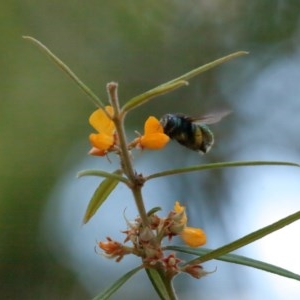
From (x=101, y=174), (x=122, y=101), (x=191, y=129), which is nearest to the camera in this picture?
(x=101, y=174)

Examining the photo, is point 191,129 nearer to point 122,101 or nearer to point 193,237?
point 193,237

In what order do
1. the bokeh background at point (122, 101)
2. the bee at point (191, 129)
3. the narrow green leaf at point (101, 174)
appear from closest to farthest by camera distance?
1. the narrow green leaf at point (101, 174)
2. the bee at point (191, 129)
3. the bokeh background at point (122, 101)

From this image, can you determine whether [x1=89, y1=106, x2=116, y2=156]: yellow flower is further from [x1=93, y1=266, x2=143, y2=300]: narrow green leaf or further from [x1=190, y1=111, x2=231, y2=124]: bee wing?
[x1=190, y1=111, x2=231, y2=124]: bee wing

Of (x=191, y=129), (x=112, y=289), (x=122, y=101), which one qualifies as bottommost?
(x=112, y=289)

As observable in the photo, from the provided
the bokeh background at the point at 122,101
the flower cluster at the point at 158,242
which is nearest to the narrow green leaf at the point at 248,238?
the flower cluster at the point at 158,242

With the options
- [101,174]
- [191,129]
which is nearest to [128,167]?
[101,174]

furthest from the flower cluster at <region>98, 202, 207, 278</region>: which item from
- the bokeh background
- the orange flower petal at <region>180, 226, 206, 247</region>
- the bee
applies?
the bokeh background

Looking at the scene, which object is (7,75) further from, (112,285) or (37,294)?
(112,285)

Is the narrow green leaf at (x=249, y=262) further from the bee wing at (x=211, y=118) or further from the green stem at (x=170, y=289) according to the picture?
the bee wing at (x=211, y=118)

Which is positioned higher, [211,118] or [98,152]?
[211,118]

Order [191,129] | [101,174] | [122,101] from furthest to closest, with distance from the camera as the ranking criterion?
[122,101] → [191,129] → [101,174]
